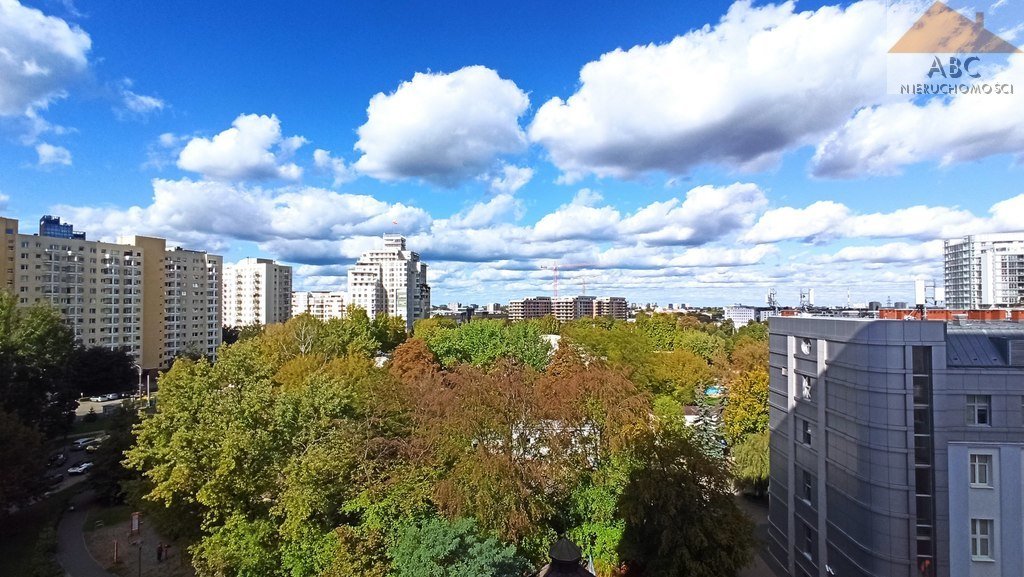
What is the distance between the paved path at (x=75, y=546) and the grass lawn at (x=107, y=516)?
273 millimetres

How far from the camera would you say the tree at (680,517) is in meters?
13.4

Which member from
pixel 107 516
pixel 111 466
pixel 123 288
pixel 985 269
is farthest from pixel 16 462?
pixel 985 269

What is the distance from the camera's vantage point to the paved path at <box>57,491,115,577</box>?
63.5 feet

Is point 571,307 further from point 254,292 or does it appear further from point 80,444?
point 80,444

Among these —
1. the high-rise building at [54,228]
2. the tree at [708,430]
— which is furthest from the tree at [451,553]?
the high-rise building at [54,228]

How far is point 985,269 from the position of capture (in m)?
42.4

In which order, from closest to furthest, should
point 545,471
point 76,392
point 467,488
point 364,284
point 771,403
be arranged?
1. point 467,488
2. point 545,471
3. point 771,403
4. point 76,392
5. point 364,284

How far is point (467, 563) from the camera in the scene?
11562 mm

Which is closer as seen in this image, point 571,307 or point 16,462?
point 16,462

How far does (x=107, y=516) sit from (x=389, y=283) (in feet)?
271

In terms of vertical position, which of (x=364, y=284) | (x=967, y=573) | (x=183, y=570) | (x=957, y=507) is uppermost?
(x=364, y=284)

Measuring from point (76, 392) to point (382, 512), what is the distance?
34678 millimetres

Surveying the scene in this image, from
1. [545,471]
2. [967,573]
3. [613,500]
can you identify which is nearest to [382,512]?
[545,471]

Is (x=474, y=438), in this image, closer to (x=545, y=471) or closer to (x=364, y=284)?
(x=545, y=471)
